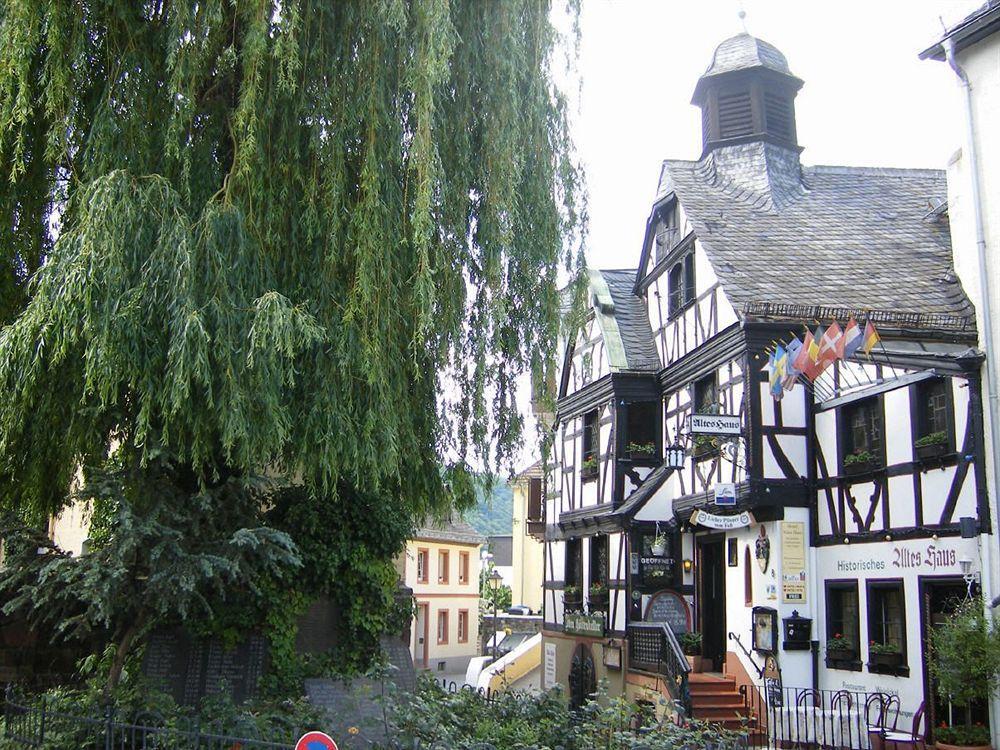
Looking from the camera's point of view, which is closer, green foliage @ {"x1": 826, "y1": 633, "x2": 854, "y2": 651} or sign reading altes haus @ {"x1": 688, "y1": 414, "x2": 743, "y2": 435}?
green foliage @ {"x1": 826, "y1": 633, "x2": 854, "y2": 651}

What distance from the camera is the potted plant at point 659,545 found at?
21297mm

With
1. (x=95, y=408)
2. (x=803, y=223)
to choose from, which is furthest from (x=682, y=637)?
(x=95, y=408)

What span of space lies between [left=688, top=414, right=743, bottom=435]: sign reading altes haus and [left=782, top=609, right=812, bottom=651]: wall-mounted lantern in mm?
3212

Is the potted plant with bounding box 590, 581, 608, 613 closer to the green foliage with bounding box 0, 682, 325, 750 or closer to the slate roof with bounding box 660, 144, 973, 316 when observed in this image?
the slate roof with bounding box 660, 144, 973, 316

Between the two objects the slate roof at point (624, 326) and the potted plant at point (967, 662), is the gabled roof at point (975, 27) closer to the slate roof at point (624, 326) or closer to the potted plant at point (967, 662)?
the potted plant at point (967, 662)

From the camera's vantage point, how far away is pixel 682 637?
1983cm

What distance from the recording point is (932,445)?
14.7m

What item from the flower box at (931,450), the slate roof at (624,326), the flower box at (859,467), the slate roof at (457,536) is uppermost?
the slate roof at (624,326)

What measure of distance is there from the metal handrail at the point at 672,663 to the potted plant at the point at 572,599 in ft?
15.8

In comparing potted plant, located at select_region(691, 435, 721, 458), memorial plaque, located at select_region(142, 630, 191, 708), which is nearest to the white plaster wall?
potted plant, located at select_region(691, 435, 721, 458)

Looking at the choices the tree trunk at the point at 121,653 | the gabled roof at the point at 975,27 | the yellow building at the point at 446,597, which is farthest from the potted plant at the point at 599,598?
the yellow building at the point at 446,597

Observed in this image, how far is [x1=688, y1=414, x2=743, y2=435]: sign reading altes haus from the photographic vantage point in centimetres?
1759

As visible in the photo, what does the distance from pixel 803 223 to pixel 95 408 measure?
16542mm

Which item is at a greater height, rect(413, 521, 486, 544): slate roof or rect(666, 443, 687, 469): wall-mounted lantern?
rect(666, 443, 687, 469): wall-mounted lantern
